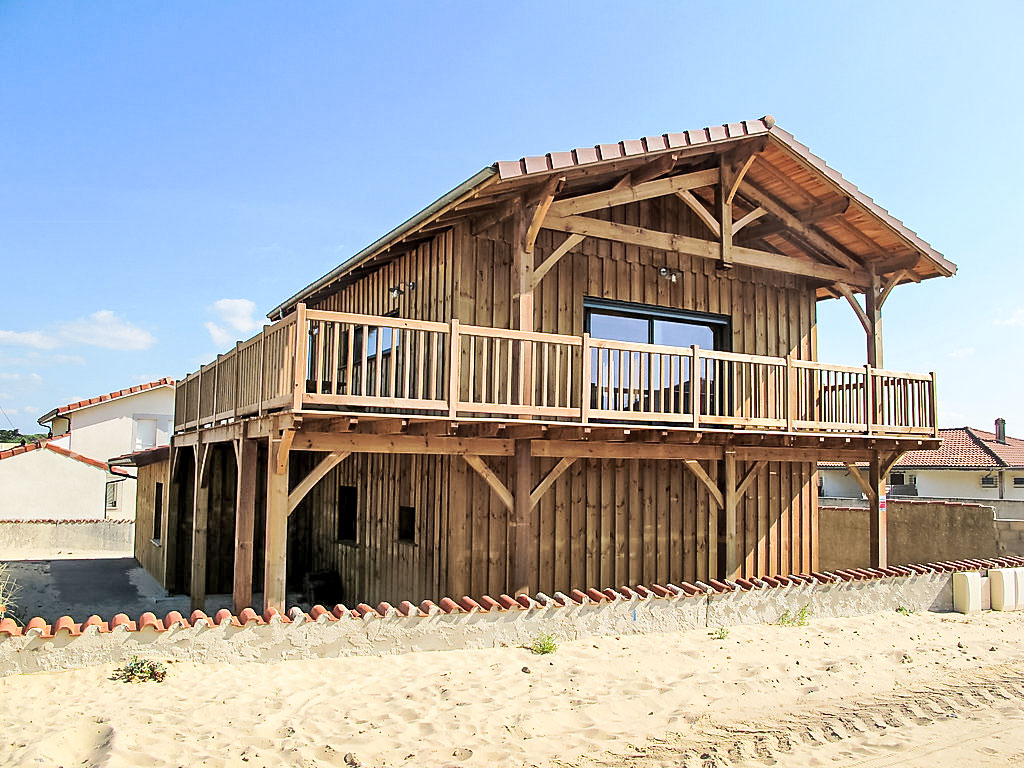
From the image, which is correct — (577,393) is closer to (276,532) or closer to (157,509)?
(276,532)

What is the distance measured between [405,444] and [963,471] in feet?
114

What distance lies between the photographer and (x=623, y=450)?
37.7 feet

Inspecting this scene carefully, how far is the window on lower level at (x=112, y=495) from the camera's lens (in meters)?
30.0

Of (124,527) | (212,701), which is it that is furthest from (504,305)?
(124,527)

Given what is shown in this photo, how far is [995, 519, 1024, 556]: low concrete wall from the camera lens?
Answer: 15521mm

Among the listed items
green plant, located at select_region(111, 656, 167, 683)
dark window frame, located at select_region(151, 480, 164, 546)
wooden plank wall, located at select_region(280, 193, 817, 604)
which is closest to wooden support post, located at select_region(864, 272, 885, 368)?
wooden plank wall, located at select_region(280, 193, 817, 604)

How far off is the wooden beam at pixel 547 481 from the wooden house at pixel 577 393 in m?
0.03

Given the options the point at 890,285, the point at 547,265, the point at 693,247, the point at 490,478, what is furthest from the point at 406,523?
the point at 890,285

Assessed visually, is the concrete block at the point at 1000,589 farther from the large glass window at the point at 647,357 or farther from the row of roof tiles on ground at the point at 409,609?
the large glass window at the point at 647,357

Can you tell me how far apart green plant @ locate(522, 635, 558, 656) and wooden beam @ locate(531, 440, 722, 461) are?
2.62 m

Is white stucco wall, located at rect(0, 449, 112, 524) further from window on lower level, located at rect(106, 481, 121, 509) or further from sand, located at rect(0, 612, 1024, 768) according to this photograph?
sand, located at rect(0, 612, 1024, 768)

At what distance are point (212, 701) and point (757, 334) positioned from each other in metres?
10.3

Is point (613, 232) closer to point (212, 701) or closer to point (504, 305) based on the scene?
point (504, 305)

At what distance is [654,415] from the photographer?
10672 millimetres
